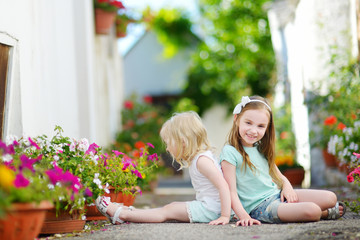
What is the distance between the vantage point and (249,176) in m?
3.93

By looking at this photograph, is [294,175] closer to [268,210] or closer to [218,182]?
[268,210]

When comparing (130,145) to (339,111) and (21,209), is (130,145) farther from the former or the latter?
(21,209)

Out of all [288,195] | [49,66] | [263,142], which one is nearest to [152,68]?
[49,66]

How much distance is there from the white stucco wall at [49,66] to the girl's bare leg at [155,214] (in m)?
1.09

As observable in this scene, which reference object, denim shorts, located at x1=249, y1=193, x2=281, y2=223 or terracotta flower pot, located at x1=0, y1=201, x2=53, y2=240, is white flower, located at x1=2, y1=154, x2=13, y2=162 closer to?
terracotta flower pot, located at x1=0, y1=201, x2=53, y2=240

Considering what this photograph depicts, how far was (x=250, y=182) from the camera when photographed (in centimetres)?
394

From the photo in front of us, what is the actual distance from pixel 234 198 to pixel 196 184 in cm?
33

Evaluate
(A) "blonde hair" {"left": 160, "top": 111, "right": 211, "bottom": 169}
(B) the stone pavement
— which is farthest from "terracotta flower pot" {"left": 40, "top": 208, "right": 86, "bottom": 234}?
(A) "blonde hair" {"left": 160, "top": 111, "right": 211, "bottom": 169}

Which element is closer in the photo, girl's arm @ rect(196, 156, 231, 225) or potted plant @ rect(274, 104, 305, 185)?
girl's arm @ rect(196, 156, 231, 225)

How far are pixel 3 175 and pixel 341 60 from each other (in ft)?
20.0

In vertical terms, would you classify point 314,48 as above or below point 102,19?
below

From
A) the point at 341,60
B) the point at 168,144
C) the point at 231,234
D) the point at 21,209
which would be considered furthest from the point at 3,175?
the point at 341,60

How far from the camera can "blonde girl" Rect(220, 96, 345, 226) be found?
3744mm

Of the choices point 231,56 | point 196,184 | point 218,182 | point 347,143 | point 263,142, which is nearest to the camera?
point 218,182
